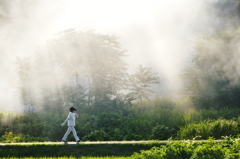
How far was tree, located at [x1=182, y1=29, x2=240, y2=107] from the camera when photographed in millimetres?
19562

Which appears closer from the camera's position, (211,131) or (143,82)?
(211,131)

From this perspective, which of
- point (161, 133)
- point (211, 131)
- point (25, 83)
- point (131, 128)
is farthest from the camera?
point (25, 83)

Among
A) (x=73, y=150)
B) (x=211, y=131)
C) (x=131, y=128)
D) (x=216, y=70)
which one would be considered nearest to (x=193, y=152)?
(x=211, y=131)

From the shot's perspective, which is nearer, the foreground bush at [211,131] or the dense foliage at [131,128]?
the foreground bush at [211,131]

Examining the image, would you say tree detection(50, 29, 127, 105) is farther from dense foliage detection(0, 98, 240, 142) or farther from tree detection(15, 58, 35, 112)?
dense foliage detection(0, 98, 240, 142)

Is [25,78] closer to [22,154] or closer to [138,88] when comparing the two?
[138,88]

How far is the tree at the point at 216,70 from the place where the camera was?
64.2 ft

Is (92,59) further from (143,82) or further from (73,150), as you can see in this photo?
(73,150)

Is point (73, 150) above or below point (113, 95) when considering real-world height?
below

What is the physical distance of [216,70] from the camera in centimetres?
2044

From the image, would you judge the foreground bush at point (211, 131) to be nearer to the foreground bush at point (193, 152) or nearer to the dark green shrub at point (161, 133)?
the dark green shrub at point (161, 133)

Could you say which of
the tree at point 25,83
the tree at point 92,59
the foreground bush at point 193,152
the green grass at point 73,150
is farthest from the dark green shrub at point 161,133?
the tree at point 25,83

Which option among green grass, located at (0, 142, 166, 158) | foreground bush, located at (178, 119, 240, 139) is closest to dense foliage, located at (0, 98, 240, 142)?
foreground bush, located at (178, 119, 240, 139)

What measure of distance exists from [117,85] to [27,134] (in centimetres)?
1322
